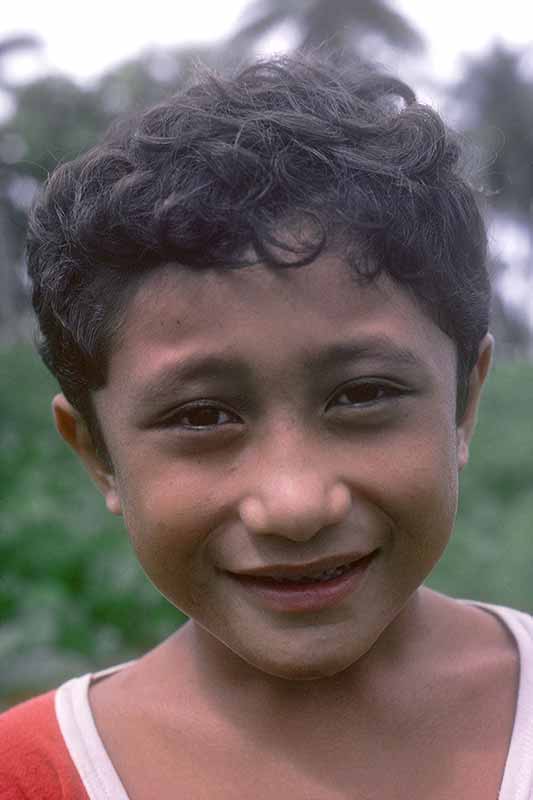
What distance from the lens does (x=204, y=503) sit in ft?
4.58

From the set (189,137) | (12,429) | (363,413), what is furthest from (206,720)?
(12,429)

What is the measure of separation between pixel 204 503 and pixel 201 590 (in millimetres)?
160

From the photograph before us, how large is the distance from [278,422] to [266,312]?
0.50ft

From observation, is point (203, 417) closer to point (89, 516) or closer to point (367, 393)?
point (367, 393)

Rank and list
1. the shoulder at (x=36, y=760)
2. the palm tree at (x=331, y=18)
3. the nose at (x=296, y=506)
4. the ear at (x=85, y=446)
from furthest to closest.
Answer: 1. the palm tree at (x=331, y=18)
2. the ear at (x=85, y=446)
3. the shoulder at (x=36, y=760)
4. the nose at (x=296, y=506)

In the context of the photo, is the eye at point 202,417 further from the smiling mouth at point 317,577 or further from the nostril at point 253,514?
the smiling mouth at point 317,577

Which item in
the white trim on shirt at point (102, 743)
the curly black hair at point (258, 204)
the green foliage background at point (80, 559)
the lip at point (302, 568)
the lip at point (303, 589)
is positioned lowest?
the green foliage background at point (80, 559)

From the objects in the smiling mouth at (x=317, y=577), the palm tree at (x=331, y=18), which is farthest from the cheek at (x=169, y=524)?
the palm tree at (x=331, y=18)

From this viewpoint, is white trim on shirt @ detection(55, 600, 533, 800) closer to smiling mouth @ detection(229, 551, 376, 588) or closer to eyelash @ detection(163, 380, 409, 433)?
smiling mouth @ detection(229, 551, 376, 588)

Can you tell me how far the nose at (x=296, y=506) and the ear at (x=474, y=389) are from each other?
1.24 ft

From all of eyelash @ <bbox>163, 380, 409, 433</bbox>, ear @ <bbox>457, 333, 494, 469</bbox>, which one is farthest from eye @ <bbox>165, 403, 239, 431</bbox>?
ear @ <bbox>457, 333, 494, 469</bbox>

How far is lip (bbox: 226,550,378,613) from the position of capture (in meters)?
1.41

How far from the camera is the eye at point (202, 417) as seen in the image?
1402mm

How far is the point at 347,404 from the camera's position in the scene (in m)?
1.39
